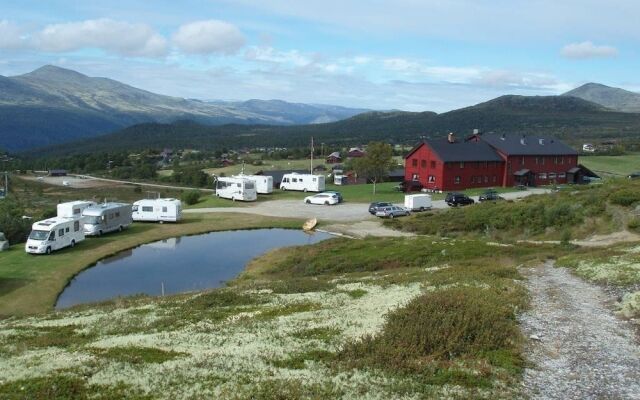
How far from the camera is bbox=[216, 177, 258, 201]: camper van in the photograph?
7606 centimetres

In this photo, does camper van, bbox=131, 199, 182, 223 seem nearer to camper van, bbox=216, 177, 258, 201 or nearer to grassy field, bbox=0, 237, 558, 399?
camper van, bbox=216, 177, 258, 201

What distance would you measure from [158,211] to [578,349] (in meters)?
50.2

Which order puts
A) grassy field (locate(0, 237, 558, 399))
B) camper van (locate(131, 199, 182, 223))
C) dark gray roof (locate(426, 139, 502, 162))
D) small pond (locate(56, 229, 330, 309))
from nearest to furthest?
grassy field (locate(0, 237, 558, 399)), small pond (locate(56, 229, 330, 309)), camper van (locate(131, 199, 182, 223)), dark gray roof (locate(426, 139, 502, 162))

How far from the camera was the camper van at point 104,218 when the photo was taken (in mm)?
50625

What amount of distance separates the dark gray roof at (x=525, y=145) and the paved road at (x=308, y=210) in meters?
15.4

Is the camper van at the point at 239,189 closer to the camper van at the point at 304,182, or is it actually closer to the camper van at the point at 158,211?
the camper van at the point at 304,182

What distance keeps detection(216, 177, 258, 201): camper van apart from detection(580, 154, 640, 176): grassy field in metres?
63.4

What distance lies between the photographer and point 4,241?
44.9m

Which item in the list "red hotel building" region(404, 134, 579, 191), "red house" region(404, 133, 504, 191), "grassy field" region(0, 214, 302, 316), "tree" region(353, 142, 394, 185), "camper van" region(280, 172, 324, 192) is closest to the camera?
"grassy field" region(0, 214, 302, 316)

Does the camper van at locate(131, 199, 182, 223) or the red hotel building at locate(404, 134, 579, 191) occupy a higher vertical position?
the red hotel building at locate(404, 134, 579, 191)

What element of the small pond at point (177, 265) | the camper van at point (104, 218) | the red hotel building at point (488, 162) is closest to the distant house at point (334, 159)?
the red hotel building at point (488, 162)

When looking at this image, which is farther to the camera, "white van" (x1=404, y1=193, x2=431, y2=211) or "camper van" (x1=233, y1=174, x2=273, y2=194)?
"camper van" (x1=233, y1=174, x2=273, y2=194)

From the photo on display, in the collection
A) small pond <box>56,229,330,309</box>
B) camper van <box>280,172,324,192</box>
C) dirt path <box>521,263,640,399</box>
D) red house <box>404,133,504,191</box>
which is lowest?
small pond <box>56,229,330,309</box>

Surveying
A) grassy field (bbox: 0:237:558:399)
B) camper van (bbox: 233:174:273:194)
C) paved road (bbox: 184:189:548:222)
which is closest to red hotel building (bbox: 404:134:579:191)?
paved road (bbox: 184:189:548:222)
